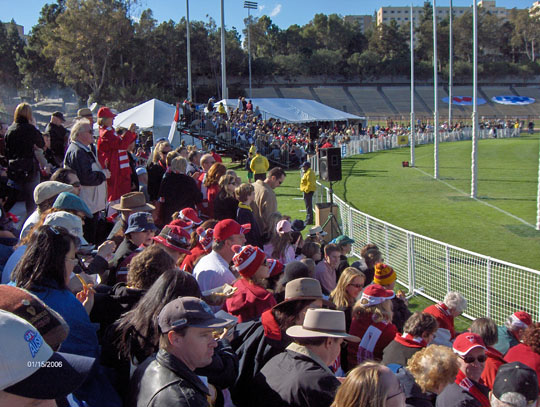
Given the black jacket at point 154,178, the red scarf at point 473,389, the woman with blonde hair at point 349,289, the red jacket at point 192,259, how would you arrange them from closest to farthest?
the red scarf at point 473,389, the woman with blonde hair at point 349,289, the red jacket at point 192,259, the black jacket at point 154,178

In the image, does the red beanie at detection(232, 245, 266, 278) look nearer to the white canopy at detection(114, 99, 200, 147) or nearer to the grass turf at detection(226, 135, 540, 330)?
the grass turf at detection(226, 135, 540, 330)

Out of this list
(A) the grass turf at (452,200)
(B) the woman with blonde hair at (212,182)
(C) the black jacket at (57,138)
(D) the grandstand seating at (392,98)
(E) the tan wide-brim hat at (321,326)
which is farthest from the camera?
(D) the grandstand seating at (392,98)

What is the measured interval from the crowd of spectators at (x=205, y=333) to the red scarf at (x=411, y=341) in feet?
0.04

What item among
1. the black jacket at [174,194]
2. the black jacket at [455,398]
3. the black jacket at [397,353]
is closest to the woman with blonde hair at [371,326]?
the black jacket at [397,353]

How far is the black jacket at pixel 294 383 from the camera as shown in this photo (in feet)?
9.15

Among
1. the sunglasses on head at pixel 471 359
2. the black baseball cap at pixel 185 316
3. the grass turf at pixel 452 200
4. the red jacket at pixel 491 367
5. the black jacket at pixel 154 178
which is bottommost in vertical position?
the grass turf at pixel 452 200

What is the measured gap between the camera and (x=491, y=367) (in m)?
4.45

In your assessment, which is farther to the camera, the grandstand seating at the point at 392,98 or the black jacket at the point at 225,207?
the grandstand seating at the point at 392,98

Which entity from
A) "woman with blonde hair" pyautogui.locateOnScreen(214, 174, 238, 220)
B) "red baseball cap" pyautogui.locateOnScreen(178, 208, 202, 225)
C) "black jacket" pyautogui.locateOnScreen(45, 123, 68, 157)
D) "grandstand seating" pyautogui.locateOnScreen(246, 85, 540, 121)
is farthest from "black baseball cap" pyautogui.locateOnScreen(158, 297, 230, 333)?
"grandstand seating" pyautogui.locateOnScreen(246, 85, 540, 121)

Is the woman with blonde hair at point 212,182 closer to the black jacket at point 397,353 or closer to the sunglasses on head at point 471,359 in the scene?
the black jacket at point 397,353

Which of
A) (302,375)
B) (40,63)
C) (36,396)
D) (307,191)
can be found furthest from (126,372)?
(40,63)

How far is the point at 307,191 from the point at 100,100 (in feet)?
149

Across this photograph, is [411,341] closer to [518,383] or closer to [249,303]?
[518,383]

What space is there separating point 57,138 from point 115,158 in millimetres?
1804
